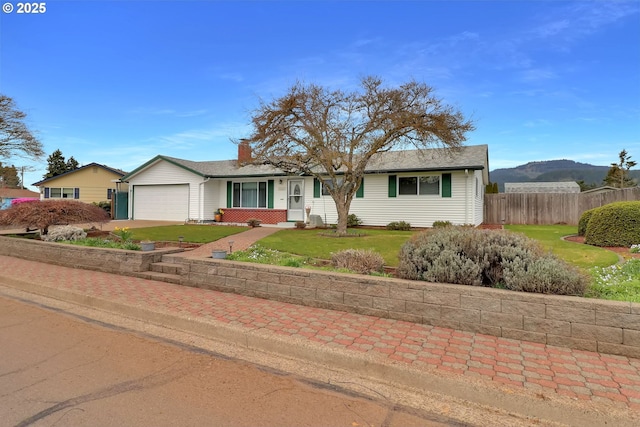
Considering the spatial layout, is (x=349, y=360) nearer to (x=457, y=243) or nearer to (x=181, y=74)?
(x=457, y=243)

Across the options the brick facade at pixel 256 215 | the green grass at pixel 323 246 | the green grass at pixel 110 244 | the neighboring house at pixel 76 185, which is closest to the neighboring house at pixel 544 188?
the brick facade at pixel 256 215

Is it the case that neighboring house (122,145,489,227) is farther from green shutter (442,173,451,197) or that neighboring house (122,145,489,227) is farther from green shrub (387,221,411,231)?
green shrub (387,221,411,231)

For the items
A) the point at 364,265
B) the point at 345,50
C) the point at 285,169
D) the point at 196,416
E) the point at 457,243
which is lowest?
the point at 196,416

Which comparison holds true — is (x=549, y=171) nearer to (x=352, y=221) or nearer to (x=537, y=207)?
(x=537, y=207)

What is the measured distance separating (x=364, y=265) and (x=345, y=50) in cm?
886

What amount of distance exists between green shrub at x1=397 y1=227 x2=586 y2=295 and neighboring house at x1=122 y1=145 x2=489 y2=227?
32.3 ft

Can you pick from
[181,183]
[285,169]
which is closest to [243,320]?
[285,169]

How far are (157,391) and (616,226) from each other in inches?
445

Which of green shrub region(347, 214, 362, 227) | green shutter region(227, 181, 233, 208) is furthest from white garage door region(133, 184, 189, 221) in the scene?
green shrub region(347, 214, 362, 227)

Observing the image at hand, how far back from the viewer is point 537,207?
2133 cm

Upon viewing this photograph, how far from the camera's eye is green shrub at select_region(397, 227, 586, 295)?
4.71 meters

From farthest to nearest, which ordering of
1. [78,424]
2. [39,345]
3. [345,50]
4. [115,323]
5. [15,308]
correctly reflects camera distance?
[345,50] → [15,308] → [115,323] → [39,345] → [78,424]

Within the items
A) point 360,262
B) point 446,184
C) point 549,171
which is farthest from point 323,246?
point 549,171

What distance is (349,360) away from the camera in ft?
13.2
